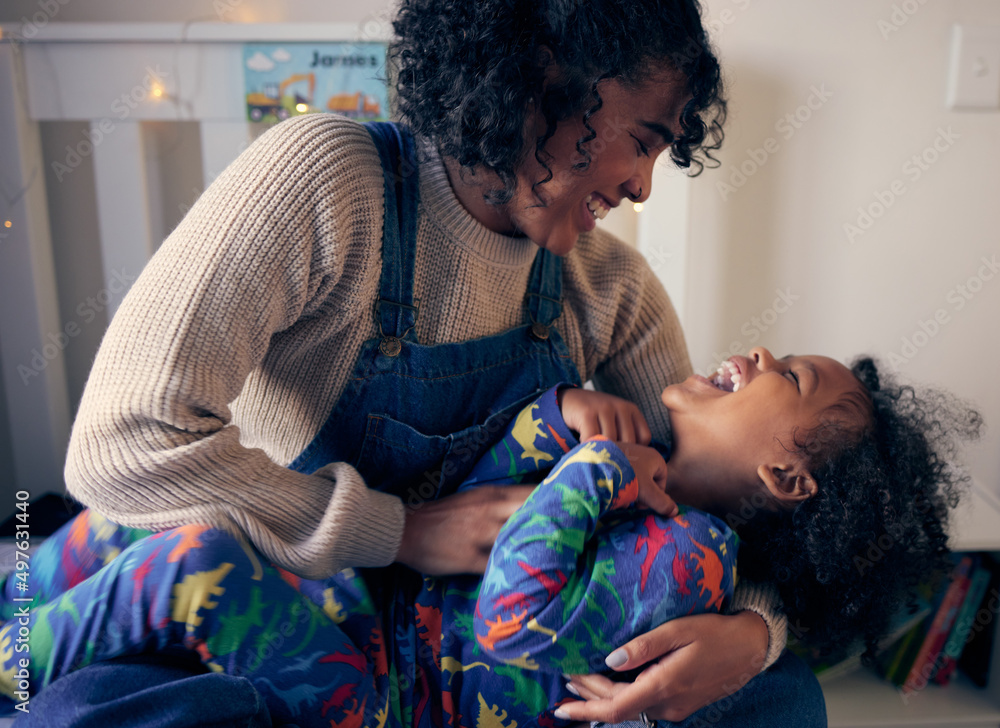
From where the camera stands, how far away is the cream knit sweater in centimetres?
76

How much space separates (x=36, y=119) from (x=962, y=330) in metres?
1.96

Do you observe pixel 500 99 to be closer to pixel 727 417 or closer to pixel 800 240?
pixel 727 417

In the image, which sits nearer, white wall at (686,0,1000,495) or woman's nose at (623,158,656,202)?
woman's nose at (623,158,656,202)

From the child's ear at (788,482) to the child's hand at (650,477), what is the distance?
0.15m

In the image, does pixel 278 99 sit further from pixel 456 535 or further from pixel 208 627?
pixel 208 627

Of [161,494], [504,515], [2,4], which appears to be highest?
[2,4]

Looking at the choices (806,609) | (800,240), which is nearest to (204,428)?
(806,609)

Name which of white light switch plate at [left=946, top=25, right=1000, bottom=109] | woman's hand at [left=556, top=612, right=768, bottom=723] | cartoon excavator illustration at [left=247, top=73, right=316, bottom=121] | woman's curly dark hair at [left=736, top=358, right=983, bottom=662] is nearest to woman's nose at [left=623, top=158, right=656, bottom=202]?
woman's curly dark hair at [left=736, top=358, right=983, bottom=662]

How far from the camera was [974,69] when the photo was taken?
151cm

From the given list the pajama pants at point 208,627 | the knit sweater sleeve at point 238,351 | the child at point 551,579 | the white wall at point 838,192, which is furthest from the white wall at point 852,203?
the pajama pants at point 208,627

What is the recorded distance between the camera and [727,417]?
1.05 metres

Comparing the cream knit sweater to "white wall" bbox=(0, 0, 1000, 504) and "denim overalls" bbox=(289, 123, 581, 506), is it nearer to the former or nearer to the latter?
"denim overalls" bbox=(289, 123, 581, 506)

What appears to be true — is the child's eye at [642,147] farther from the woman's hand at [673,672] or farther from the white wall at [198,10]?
the white wall at [198,10]

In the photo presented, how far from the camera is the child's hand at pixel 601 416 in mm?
974
